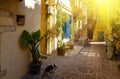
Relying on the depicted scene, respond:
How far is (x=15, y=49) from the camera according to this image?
5.31 m

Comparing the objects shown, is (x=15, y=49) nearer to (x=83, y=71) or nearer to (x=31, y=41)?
(x=31, y=41)

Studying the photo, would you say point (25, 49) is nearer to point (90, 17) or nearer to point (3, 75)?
point (3, 75)

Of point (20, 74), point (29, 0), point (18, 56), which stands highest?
point (29, 0)

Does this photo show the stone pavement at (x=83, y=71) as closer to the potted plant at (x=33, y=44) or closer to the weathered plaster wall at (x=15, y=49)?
the potted plant at (x=33, y=44)

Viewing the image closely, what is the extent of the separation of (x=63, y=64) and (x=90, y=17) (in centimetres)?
1520

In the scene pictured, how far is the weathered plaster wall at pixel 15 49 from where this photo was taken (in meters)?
4.74

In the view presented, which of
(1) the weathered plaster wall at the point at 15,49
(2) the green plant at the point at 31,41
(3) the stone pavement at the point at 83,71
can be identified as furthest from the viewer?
(3) the stone pavement at the point at 83,71

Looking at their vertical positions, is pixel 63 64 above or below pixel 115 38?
below

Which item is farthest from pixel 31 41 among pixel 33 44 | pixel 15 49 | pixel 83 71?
pixel 83 71

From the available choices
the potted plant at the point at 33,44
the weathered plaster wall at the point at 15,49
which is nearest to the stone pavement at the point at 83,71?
the potted plant at the point at 33,44

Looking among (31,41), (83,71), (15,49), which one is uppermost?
(31,41)

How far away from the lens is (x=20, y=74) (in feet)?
18.7

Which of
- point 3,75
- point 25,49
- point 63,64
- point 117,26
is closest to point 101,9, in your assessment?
point 117,26

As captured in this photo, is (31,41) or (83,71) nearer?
(31,41)
